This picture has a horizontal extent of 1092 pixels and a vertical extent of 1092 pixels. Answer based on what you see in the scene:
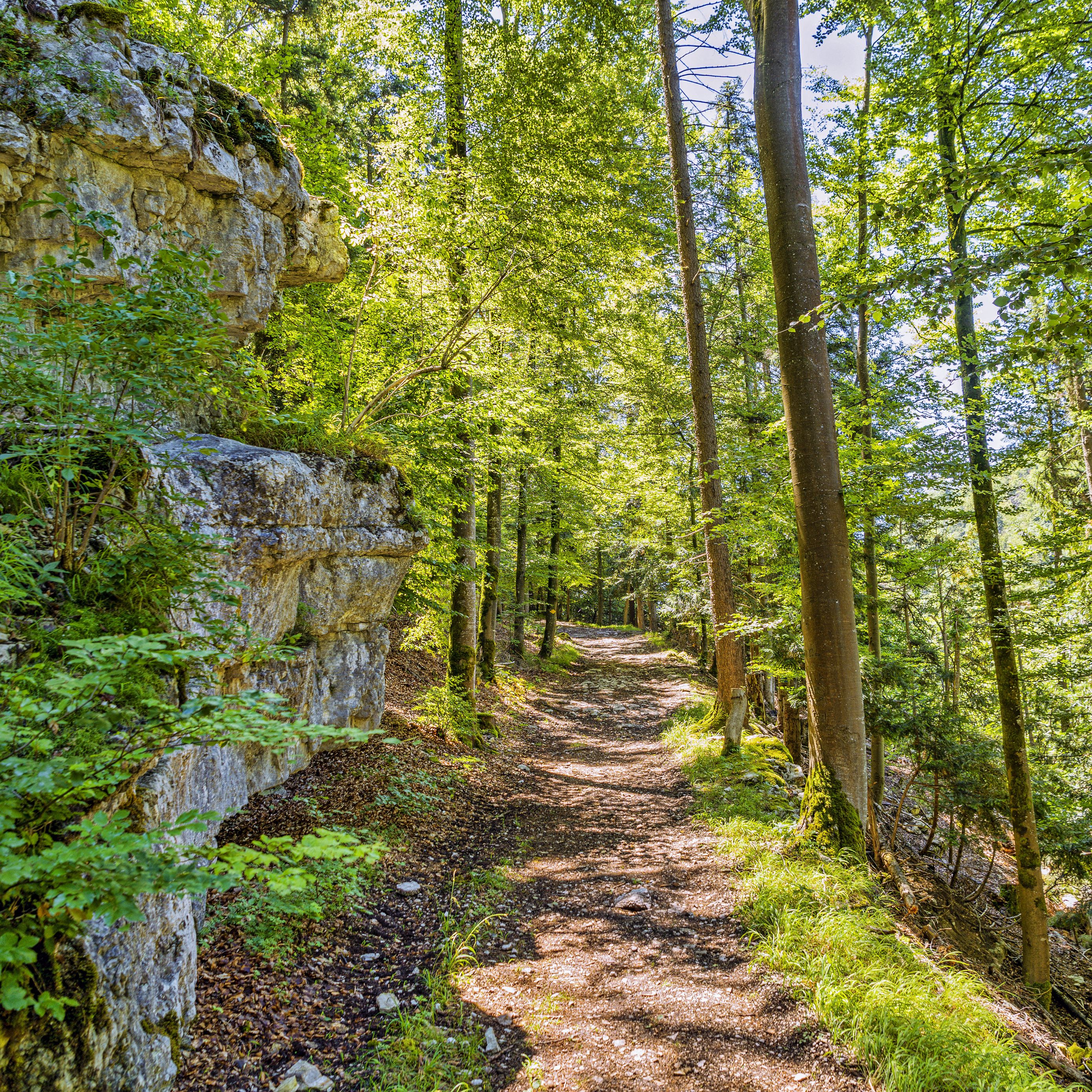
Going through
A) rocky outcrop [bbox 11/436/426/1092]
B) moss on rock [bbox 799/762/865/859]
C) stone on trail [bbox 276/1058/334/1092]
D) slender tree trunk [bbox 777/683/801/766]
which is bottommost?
slender tree trunk [bbox 777/683/801/766]

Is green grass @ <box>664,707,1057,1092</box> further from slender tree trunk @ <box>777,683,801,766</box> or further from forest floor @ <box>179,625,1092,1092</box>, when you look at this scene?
slender tree trunk @ <box>777,683,801,766</box>

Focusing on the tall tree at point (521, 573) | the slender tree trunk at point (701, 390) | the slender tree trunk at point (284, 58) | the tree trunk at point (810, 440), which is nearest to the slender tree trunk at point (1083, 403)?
the slender tree trunk at point (701, 390)

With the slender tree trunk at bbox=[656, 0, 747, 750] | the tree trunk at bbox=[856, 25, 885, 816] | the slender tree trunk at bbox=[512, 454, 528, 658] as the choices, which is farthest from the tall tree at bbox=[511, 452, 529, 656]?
the tree trunk at bbox=[856, 25, 885, 816]

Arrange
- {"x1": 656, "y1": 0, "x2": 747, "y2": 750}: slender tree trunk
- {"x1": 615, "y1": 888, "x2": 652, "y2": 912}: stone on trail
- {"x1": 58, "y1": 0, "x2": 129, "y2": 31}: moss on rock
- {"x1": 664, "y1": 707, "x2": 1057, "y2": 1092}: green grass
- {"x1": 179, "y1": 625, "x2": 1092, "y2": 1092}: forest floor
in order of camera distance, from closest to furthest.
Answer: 1. {"x1": 664, "y1": 707, "x2": 1057, "y2": 1092}: green grass
2. {"x1": 179, "y1": 625, "x2": 1092, "y2": 1092}: forest floor
3. {"x1": 58, "y1": 0, "x2": 129, "y2": 31}: moss on rock
4. {"x1": 615, "y1": 888, "x2": 652, "y2": 912}: stone on trail
5. {"x1": 656, "y1": 0, "x2": 747, "y2": 750}: slender tree trunk

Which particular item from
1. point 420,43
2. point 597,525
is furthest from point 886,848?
point 597,525

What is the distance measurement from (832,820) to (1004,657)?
15.6ft

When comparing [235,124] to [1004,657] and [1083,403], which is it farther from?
[1083,403]

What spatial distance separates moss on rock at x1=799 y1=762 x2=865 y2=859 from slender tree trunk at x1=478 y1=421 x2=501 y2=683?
819 centimetres

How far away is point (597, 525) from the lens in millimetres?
24281

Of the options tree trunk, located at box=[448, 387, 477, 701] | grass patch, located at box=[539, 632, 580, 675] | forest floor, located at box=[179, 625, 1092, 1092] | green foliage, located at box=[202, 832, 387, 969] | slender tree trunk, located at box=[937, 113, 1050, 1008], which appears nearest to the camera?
forest floor, located at box=[179, 625, 1092, 1092]

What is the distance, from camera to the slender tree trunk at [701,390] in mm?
9016

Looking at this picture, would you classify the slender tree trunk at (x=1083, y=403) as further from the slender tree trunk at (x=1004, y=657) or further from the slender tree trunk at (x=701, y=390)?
the slender tree trunk at (x=701, y=390)

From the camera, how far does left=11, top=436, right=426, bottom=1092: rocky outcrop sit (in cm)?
223

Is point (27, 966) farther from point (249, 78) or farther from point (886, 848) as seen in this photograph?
point (249, 78)
